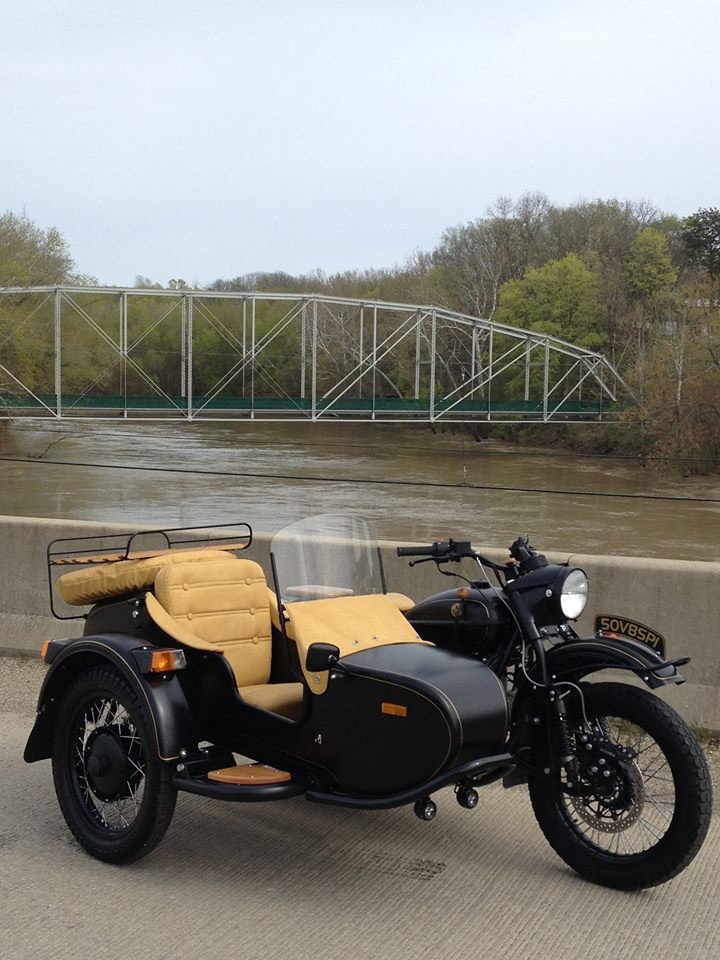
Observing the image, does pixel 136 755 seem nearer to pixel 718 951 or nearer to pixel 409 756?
pixel 409 756

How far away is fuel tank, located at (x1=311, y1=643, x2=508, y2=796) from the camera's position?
409 centimetres

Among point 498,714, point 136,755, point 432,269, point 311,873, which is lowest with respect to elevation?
point 311,873

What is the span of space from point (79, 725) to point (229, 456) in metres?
60.7

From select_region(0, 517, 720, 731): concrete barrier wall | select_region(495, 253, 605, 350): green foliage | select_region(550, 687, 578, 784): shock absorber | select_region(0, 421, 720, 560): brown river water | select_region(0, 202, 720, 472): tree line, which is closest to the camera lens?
select_region(550, 687, 578, 784): shock absorber

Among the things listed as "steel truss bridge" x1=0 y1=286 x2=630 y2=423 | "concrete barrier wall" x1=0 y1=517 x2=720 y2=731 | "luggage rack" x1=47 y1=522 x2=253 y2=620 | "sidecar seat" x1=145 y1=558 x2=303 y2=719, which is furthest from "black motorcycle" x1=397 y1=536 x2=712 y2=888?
"steel truss bridge" x1=0 y1=286 x2=630 y2=423

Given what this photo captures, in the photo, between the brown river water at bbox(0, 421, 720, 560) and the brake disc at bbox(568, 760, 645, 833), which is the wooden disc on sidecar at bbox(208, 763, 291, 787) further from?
the brown river water at bbox(0, 421, 720, 560)

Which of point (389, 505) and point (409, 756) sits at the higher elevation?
point (409, 756)

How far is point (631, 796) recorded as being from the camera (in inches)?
166

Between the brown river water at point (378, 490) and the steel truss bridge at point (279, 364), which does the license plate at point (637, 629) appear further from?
the steel truss bridge at point (279, 364)

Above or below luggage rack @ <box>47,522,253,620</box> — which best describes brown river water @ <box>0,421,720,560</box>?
below

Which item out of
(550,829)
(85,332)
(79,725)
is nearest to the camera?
(550,829)

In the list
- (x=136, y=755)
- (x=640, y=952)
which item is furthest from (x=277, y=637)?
(x=640, y=952)

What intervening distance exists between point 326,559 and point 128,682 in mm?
926

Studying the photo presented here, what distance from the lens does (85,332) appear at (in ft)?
235
